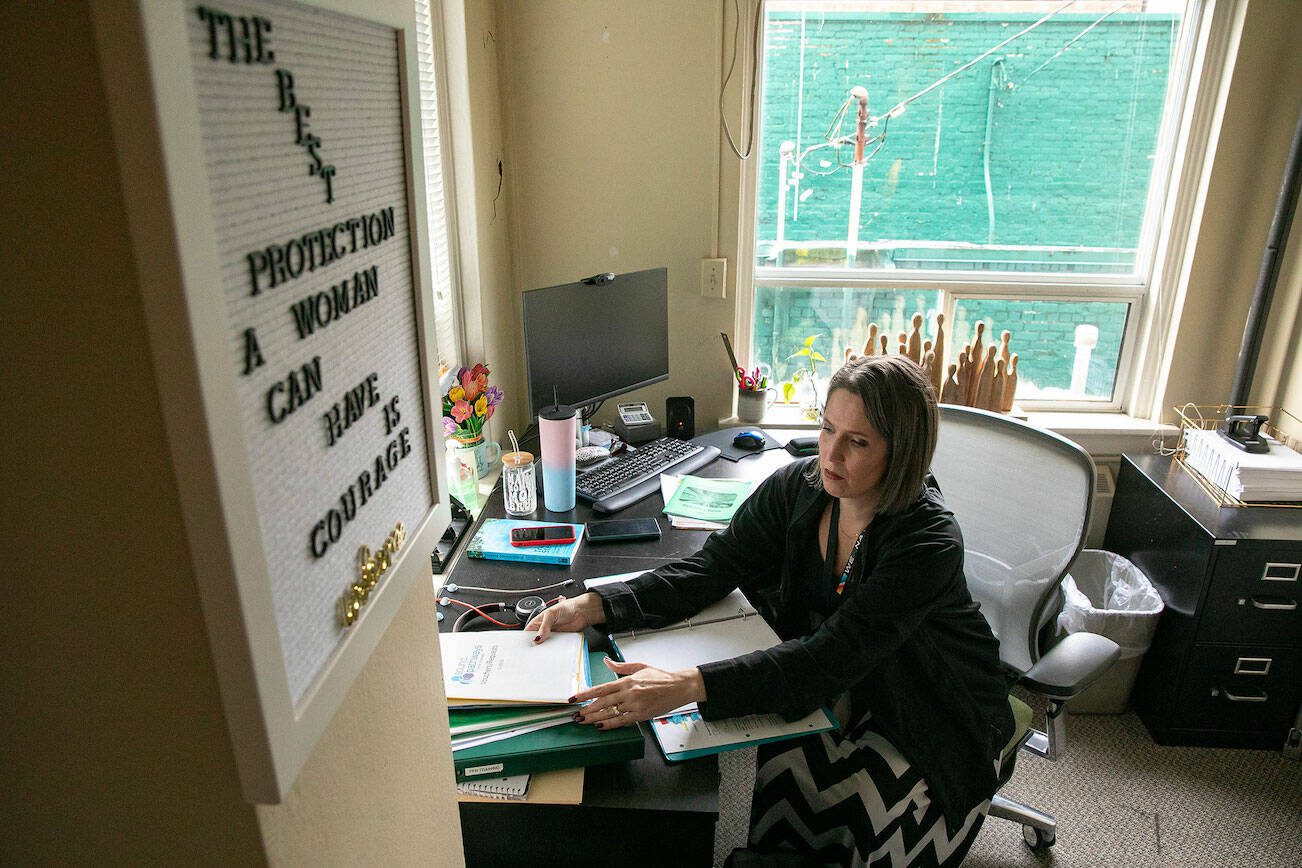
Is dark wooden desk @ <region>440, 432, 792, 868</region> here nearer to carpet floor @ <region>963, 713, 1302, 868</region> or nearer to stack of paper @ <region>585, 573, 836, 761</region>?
stack of paper @ <region>585, 573, 836, 761</region>

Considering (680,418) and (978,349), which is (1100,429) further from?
(680,418)

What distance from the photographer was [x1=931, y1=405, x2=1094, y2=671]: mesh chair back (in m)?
1.70

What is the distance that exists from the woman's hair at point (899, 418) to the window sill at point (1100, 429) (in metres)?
1.36

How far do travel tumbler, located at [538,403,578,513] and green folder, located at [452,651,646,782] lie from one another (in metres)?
0.87

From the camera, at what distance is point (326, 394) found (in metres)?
0.52

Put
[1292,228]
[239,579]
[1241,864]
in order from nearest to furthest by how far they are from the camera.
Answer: [239,579], [1241,864], [1292,228]

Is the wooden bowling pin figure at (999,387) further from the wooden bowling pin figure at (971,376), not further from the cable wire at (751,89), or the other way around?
the cable wire at (751,89)

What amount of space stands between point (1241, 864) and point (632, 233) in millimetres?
2311

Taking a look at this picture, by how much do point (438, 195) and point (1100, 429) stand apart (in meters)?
2.22

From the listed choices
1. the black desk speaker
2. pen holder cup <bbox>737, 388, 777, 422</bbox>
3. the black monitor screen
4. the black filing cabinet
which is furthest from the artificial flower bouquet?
the black filing cabinet

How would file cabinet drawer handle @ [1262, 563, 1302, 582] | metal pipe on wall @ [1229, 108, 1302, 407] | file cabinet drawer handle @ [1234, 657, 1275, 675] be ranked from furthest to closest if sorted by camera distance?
1. metal pipe on wall @ [1229, 108, 1302, 407]
2. file cabinet drawer handle @ [1234, 657, 1275, 675]
3. file cabinet drawer handle @ [1262, 563, 1302, 582]

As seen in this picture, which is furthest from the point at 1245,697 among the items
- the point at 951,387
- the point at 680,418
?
the point at 680,418

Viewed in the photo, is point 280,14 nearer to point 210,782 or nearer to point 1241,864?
point 210,782

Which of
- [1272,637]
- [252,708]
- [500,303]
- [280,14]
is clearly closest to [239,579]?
[252,708]
